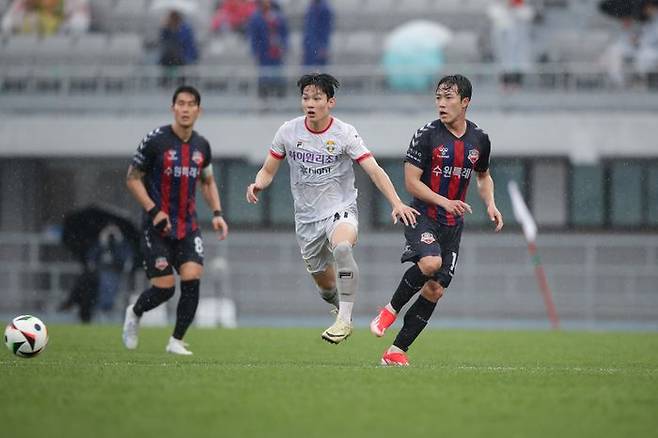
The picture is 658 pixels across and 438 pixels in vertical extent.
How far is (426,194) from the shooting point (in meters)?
10.3

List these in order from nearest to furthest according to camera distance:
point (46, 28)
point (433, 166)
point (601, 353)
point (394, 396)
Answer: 1. point (394, 396)
2. point (433, 166)
3. point (601, 353)
4. point (46, 28)

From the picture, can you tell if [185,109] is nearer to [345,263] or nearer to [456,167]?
[345,263]

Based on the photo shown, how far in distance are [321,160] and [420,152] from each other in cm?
100

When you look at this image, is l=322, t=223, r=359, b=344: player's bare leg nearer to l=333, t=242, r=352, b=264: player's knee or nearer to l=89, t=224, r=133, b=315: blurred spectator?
l=333, t=242, r=352, b=264: player's knee

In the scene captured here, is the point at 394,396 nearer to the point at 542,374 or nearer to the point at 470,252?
the point at 542,374

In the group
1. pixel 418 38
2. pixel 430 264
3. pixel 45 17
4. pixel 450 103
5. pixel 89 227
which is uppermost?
pixel 45 17

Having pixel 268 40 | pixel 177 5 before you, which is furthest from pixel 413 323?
pixel 177 5

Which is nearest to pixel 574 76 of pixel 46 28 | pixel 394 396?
pixel 46 28

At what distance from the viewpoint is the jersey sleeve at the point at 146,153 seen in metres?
12.1

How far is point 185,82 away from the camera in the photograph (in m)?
24.7

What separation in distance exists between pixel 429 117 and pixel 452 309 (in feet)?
11.5

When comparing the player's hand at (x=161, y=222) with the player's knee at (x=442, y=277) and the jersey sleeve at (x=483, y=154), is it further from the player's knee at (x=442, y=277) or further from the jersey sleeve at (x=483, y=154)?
the jersey sleeve at (x=483, y=154)

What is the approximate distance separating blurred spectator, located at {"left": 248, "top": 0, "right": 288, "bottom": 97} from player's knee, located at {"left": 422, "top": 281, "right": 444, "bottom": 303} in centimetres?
1361

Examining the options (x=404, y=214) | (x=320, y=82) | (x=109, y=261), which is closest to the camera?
(x=404, y=214)
